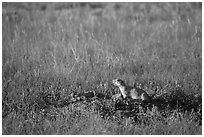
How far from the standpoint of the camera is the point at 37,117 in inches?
183

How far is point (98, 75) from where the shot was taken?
18.7 ft

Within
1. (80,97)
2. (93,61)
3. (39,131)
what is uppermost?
(93,61)

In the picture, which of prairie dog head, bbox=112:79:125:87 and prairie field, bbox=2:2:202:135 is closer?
prairie field, bbox=2:2:202:135

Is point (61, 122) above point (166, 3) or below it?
below

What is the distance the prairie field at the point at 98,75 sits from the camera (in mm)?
4429

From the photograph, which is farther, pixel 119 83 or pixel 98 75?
pixel 98 75

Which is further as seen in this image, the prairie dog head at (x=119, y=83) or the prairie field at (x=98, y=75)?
the prairie dog head at (x=119, y=83)

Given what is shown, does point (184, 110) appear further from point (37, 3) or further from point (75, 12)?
point (37, 3)

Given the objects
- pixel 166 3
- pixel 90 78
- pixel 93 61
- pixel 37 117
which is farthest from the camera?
pixel 166 3

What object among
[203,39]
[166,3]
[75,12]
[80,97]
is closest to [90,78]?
[80,97]

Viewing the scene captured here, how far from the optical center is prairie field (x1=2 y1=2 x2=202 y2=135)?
14.5 ft

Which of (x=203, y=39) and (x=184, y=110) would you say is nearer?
(x=184, y=110)

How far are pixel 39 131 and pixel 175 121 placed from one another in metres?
1.56

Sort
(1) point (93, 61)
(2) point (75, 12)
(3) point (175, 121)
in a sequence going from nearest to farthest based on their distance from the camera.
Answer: (3) point (175, 121), (1) point (93, 61), (2) point (75, 12)
